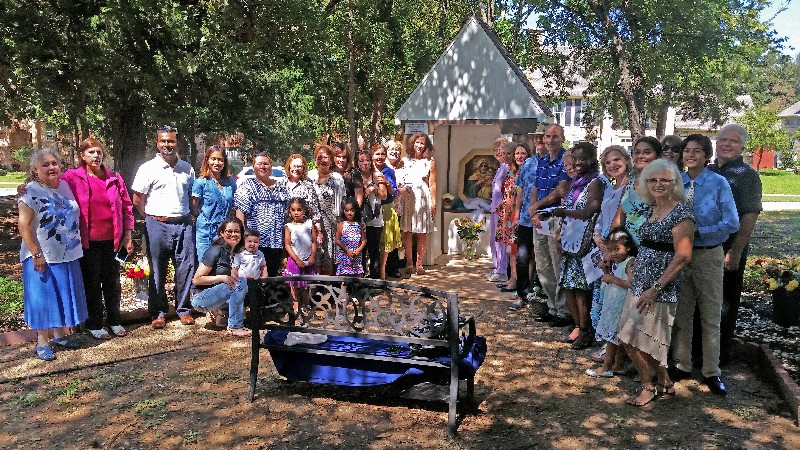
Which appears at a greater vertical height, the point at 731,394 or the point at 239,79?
the point at 239,79

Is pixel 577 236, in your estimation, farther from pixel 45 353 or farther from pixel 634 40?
pixel 634 40

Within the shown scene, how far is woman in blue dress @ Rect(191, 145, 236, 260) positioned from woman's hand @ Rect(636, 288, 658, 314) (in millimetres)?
4294

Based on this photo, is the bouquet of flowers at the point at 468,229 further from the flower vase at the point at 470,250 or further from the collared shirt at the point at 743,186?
the collared shirt at the point at 743,186

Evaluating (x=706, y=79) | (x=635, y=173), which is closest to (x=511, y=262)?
(x=635, y=173)

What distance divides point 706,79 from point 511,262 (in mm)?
24672

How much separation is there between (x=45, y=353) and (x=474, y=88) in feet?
23.1

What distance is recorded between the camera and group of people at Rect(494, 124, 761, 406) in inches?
179

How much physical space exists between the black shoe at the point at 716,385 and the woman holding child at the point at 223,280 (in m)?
4.22

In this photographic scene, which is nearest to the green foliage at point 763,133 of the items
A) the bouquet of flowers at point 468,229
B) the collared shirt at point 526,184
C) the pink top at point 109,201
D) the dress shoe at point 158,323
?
the bouquet of flowers at point 468,229

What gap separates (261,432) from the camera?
4.23 m

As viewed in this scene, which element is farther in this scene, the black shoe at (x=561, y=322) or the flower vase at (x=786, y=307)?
the black shoe at (x=561, y=322)

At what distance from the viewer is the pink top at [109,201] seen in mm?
6020

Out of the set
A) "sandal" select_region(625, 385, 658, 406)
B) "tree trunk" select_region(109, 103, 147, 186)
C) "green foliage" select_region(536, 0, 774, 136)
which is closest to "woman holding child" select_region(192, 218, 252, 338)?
"sandal" select_region(625, 385, 658, 406)

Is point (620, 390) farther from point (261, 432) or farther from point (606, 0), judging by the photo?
point (606, 0)
